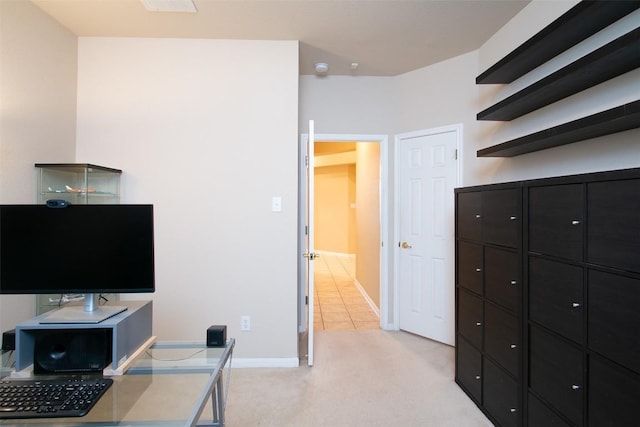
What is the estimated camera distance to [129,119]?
9.07 feet

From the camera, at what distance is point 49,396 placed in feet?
3.50

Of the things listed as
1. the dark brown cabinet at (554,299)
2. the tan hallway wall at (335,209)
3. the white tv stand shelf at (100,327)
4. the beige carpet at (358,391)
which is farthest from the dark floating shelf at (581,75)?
the tan hallway wall at (335,209)

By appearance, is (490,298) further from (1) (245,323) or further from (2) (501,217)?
(1) (245,323)

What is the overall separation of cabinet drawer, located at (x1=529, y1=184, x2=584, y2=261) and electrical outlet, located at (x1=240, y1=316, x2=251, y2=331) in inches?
85.9

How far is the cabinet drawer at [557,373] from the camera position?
4.65 ft

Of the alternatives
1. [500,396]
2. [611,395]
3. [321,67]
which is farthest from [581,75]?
[321,67]

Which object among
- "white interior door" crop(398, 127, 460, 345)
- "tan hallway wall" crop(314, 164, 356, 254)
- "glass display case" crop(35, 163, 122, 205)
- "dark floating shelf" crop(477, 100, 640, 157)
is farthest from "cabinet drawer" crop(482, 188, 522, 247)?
"tan hallway wall" crop(314, 164, 356, 254)

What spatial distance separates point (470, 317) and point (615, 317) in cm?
114

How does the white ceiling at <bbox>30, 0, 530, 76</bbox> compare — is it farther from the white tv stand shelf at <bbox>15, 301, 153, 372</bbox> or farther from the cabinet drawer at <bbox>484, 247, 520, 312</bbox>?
the white tv stand shelf at <bbox>15, 301, 153, 372</bbox>

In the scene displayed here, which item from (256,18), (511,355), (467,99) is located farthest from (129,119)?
(511,355)

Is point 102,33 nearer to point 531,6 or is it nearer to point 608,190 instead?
point 531,6

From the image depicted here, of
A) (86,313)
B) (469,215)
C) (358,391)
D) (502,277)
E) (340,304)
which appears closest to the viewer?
(86,313)

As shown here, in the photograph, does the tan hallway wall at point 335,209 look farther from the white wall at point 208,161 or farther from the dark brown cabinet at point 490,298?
the dark brown cabinet at point 490,298

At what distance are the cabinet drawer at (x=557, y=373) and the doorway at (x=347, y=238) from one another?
2196 mm
